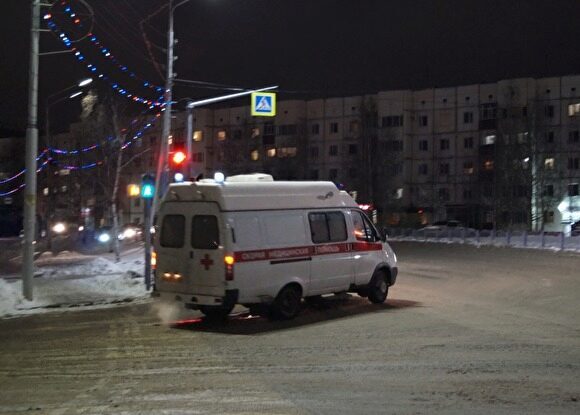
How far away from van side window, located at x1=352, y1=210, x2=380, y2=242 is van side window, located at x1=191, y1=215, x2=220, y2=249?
3602 mm

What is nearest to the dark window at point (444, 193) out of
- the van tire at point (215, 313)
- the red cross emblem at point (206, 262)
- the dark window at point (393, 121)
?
the dark window at point (393, 121)

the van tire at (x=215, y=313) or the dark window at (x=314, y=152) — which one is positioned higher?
the dark window at (x=314, y=152)

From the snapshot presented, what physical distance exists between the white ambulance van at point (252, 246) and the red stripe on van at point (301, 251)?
18mm

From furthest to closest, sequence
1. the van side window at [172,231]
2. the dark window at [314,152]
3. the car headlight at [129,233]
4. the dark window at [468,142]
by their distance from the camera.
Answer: the dark window at [314,152]
the dark window at [468,142]
the car headlight at [129,233]
the van side window at [172,231]

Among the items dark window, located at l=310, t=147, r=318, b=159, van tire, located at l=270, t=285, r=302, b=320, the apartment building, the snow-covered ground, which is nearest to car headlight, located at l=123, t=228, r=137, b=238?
the apartment building

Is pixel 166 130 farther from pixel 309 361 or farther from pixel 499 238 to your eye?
pixel 499 238

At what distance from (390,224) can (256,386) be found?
206 feet

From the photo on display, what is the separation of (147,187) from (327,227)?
616 cm

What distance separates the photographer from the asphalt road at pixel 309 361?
7.16m

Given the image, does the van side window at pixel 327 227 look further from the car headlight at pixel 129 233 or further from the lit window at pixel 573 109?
the lit window at pixel 573 109

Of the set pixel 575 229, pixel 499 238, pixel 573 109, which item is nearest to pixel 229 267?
pixel 499 238

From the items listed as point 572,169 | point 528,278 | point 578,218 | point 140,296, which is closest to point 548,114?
point 572,169

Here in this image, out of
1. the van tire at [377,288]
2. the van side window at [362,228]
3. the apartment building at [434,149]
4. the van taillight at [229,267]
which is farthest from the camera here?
the apartment building at [434,149]

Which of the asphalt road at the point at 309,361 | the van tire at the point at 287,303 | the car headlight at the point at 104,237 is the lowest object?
the asphalt road at the point at 309,361
